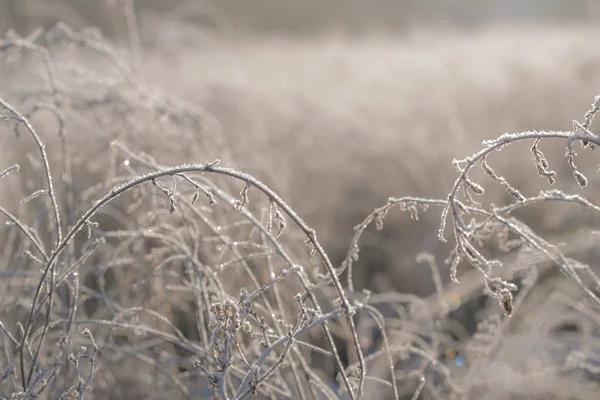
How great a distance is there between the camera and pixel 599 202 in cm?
265

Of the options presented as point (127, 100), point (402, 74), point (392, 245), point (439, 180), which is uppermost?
point (402, 74)

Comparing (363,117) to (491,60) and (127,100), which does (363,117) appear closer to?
(491,60)

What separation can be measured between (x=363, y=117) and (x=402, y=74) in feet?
3.58

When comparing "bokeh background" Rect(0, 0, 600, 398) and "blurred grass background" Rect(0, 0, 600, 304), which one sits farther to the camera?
"blurred grass background" Rect(0, 0, 600, 304)

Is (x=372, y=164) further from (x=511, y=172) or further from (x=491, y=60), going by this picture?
(x=491, y=60)

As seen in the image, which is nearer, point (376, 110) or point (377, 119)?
point (377, 119)

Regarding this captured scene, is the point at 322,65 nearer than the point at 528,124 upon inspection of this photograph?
No

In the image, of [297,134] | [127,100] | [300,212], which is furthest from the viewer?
[297,134]

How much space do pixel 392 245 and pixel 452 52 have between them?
3206mm

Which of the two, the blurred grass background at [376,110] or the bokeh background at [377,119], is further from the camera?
the blurred grass background at [376,110]

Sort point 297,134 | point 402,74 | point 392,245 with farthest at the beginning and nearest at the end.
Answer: point 402,74 → point 297,134 → point 392,245

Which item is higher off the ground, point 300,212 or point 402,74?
point 402,74

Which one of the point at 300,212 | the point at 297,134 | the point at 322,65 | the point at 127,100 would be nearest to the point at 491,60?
the point at 322,65

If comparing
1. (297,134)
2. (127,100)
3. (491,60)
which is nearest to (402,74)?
(491,60)
